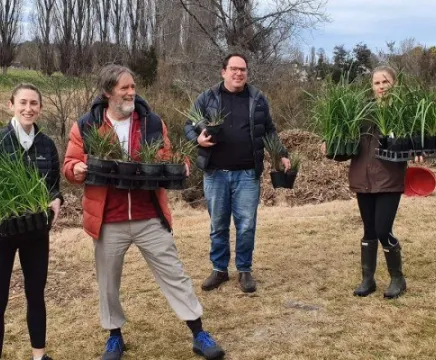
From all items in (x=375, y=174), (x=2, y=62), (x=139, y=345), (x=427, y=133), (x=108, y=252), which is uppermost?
(x=2, y=62)

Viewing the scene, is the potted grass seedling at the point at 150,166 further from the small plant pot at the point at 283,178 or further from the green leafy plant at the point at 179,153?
the small plant pot at the point at 283,178

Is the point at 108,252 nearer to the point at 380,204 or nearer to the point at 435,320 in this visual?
the point at 380,204

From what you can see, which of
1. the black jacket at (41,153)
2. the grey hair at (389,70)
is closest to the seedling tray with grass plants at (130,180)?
the black jacket at (41,153)

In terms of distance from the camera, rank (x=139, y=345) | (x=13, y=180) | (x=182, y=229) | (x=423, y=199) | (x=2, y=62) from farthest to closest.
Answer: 1. (x=2, y=62)
2. (x=423, y=199)
3. (x=182, y=229)
4. (x=139, y=345)
5. (x=13, y=180)

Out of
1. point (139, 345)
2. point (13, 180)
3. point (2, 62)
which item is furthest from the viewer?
point (2, 62)

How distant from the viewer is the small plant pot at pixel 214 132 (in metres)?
4.09

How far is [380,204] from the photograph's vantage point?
3.92m

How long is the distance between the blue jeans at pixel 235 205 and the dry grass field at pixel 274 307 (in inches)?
15.0

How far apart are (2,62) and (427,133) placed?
3106cm

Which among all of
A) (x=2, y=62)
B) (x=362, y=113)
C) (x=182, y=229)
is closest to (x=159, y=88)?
(x=182, y=229)

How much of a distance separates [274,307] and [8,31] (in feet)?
107

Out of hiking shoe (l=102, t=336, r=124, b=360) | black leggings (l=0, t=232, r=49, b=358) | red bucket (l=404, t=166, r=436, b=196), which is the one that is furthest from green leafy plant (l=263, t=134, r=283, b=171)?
red bucket (l=404, t=166, r=436, b=196)

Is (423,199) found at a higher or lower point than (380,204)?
lower

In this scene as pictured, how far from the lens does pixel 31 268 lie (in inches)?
123
